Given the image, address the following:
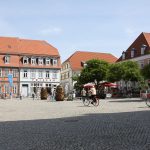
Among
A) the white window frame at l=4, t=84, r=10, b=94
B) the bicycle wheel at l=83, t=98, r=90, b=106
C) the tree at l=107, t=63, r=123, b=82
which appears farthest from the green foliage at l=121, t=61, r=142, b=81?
the white window frame at l=4, t=84, r=10, b=94

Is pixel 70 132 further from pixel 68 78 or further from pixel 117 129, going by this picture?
pixel 68 78

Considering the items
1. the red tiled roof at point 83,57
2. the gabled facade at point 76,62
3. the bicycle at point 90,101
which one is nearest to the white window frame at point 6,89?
the gabled facade at point 76,62

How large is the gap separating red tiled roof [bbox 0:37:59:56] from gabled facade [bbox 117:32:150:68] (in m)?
16.4

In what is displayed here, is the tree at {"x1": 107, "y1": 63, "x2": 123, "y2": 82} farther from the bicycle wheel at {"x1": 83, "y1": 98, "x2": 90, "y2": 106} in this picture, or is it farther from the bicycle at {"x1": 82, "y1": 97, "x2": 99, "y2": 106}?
the bicycle wheel at {"x1": 83, "y1": 98, "x2": 90, "y2": 106}

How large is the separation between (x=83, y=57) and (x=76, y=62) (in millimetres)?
3014

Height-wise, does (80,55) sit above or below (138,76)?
above

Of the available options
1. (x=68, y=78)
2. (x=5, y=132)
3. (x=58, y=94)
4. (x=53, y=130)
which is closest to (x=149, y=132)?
(x=53, y=130)

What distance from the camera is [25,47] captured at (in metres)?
86.4

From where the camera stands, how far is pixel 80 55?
110062mm

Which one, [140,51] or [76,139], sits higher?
[140,51]

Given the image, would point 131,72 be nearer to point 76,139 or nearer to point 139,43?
point 139,43

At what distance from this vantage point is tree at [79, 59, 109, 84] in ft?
244

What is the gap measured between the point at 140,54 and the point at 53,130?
68547mm

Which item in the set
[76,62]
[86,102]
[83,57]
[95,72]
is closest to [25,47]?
[95,72]
